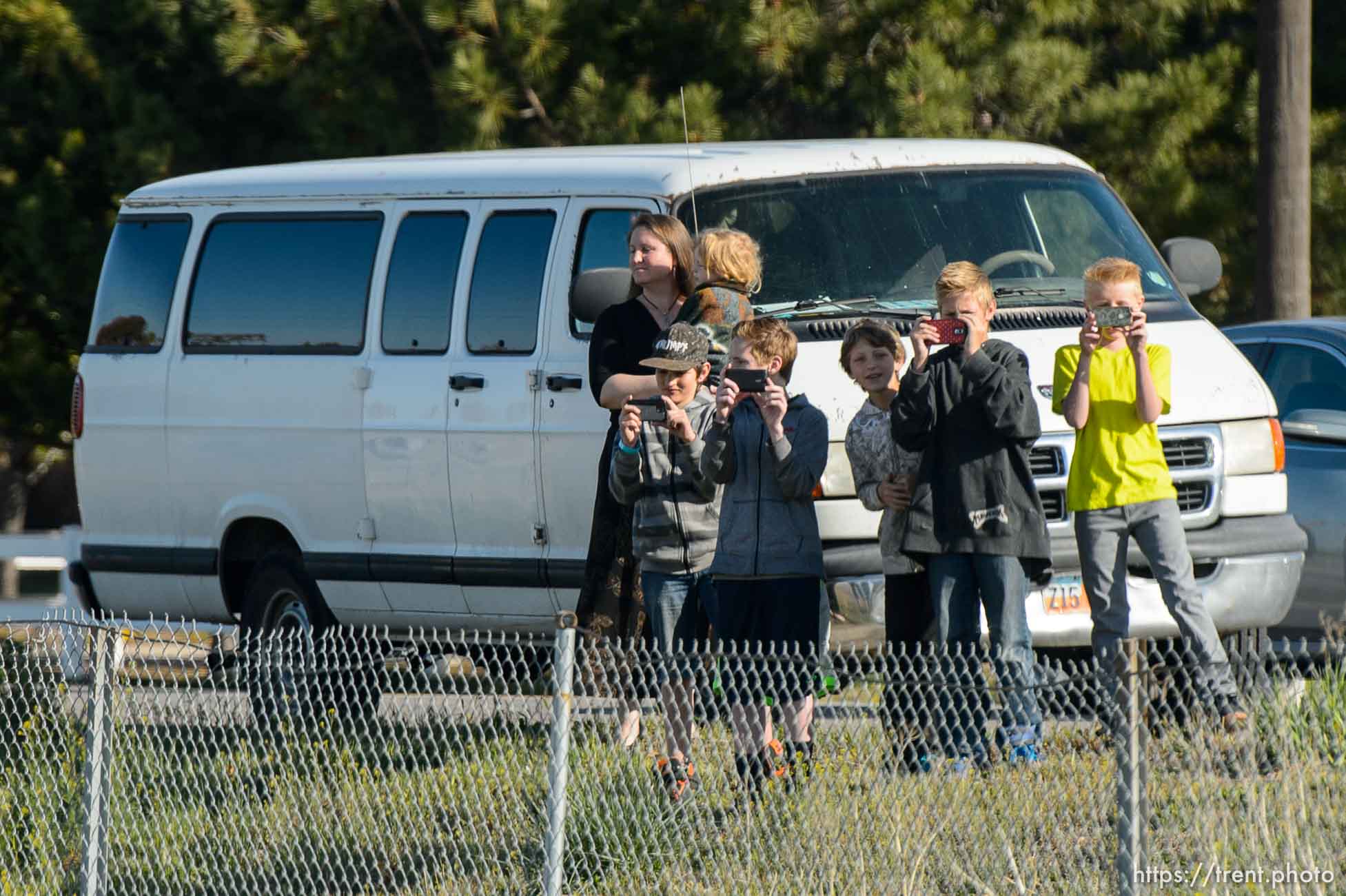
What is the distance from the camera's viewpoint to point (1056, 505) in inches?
287

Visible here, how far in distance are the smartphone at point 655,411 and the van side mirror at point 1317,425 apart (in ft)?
12.3

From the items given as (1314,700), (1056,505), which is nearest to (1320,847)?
(1314,700)

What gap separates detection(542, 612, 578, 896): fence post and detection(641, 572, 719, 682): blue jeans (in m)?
1.20

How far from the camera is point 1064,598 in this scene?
7293 millimetres

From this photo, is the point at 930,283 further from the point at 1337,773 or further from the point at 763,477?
the point at 1337,773

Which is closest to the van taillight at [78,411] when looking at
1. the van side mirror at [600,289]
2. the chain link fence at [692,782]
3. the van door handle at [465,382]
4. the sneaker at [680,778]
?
the van door handle at [465,382]

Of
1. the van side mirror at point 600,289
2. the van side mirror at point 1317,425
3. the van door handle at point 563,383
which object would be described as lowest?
the van side mirror at point 1317,425

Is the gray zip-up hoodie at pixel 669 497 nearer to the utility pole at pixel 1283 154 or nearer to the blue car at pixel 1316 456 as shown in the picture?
the blue car at pixel 1316 456

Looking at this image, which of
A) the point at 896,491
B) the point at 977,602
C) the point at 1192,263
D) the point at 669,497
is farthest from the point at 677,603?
the point at 1192,263

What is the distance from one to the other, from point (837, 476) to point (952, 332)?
2.53 feet

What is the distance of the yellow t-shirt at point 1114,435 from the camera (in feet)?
22.4

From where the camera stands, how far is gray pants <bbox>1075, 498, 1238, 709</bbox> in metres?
6.81

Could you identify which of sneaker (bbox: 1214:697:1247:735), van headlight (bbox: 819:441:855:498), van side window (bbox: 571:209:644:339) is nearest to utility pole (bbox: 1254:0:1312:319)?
van side window (bbox: 571:209:644:339)

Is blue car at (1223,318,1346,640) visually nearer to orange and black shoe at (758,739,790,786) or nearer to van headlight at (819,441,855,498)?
van headlight at (819,441,855,498)
